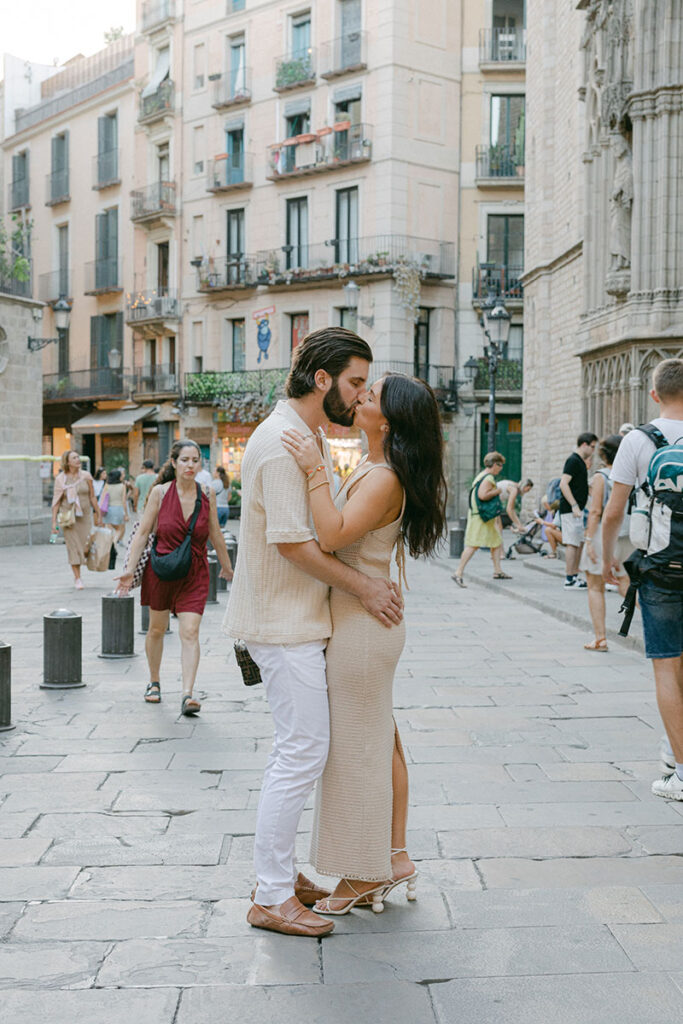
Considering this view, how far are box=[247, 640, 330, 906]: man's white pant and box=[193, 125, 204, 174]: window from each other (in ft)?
137

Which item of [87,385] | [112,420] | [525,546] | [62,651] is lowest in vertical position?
[525,546]

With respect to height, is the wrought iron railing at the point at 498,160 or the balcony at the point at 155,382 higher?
the wrought iron railing at the point at 498,160

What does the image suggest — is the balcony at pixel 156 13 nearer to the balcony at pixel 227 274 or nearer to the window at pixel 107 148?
the window at pixel 107 148

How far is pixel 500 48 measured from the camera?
39.0m

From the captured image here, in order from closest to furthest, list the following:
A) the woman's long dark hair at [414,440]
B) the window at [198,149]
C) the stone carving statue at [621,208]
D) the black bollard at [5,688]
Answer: the woman's long dark hair at [414,440] → the black bollard at [5,688] → the stone carving statue at [621,208] → the window at [198,149]

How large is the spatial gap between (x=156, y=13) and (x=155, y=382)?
1370 centimetres

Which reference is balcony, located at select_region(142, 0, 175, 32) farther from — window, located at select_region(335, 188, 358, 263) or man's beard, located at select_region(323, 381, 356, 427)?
man's beard, located at select_region(323, 381, 356, 427)

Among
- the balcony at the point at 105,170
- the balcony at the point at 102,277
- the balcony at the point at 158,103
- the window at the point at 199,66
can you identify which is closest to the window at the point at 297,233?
the window at the point at 199,66

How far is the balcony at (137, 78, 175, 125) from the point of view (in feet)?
146

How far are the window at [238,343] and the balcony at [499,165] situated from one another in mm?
9468

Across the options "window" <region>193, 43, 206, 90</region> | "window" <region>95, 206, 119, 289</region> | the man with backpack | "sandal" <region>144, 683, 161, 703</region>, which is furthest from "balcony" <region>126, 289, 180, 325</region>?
the man with backpack

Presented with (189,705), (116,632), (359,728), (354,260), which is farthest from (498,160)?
(359,728)

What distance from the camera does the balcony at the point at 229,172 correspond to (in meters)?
41.8

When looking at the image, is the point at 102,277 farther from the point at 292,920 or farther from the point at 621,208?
the point at 292,920
